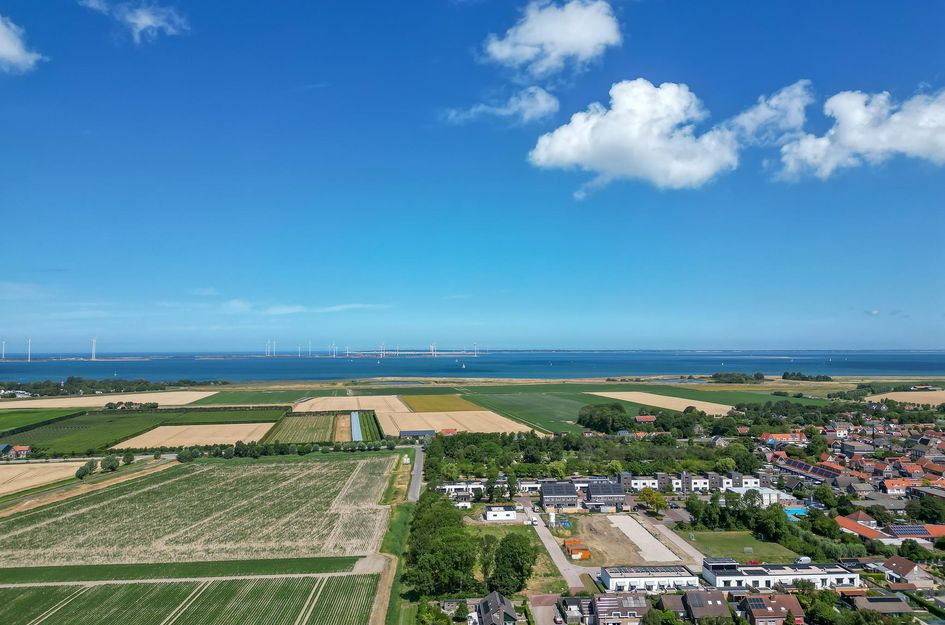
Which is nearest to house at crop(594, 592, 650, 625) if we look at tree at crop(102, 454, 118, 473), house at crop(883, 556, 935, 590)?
house at crop(883, 556, 935, 590)

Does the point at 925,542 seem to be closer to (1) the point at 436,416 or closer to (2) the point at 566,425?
(2) the point at 566,425

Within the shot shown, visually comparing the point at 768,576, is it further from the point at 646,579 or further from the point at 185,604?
the point at 185,604

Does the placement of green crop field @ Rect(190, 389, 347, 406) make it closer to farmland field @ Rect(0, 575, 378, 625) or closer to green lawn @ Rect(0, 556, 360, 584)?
green lawn @ Rect(0, 556, 360, 584)

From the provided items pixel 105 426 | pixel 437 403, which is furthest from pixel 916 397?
pixel 105 426

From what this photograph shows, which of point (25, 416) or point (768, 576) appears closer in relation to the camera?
point (768, 576)

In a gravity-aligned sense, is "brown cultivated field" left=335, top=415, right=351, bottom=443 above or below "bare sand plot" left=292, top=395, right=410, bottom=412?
below

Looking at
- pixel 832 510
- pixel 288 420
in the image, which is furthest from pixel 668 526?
pixel 288 420

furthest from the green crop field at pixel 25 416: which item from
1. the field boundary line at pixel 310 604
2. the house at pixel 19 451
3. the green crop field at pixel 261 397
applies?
the field boundary line at pixel 310 604
